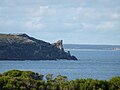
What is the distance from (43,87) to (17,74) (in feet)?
37.5

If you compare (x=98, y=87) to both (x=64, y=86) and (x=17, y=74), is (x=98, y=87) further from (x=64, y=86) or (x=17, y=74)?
(x=17, y=74)

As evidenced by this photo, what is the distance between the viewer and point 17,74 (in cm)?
7675

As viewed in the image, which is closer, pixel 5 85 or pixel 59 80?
pixel 5 85

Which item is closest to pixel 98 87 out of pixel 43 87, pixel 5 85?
pixel 43 87

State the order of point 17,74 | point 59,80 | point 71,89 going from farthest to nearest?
point 17,74 → point 59,80 → point 71,89

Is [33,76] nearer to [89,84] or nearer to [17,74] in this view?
[17,74]

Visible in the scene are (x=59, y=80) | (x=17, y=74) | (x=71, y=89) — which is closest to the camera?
(x=71, y=89)

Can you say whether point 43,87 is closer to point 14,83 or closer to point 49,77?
point 14,83

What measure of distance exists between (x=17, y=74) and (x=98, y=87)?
49.2 ft

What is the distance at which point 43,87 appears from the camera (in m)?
66.1

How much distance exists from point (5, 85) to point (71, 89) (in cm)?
839

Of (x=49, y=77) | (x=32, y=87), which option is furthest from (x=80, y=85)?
(x=49, y=77)

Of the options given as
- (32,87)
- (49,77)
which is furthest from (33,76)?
(32,87)

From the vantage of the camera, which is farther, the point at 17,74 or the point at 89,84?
the point at 17,74
